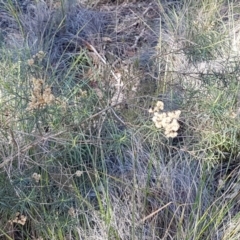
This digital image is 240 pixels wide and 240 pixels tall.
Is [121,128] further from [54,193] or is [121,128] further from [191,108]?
[54,193]

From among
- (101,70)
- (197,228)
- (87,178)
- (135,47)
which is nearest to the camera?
(197,228)

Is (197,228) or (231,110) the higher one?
(231,110)

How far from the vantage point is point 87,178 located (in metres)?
2.37

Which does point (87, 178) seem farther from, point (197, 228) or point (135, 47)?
point (135, 47)

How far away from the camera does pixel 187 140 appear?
8.68ft

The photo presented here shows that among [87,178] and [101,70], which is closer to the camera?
[87,178]

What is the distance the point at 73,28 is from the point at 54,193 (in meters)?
1.54

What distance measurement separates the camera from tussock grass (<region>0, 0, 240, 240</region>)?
2141 mm

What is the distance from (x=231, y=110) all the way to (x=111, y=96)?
1.88 feet

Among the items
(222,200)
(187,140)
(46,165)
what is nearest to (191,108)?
(187,140)

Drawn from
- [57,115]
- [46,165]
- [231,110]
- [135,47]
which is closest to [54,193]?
[46,165]

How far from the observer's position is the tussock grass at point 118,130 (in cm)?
214

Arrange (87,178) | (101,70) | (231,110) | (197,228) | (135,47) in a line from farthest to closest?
(135,47) < (101,70) < (231,110) < (87,178) < (197,228)

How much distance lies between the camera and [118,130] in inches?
101
